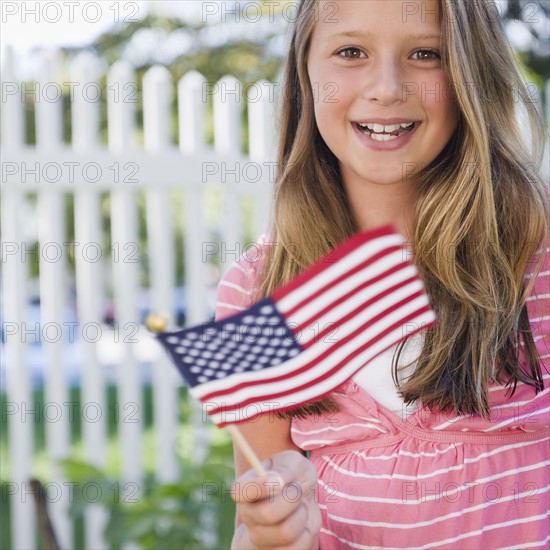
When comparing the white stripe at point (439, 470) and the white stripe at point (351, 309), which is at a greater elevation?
the white stripe at point (351, 309)

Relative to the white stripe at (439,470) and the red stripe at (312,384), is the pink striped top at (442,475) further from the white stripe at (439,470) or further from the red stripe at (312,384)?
the red stripe at (312,384)

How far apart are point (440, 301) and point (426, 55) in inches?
19.1

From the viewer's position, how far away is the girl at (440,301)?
187 cm

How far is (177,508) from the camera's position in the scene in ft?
12.6

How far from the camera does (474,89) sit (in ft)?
6.33

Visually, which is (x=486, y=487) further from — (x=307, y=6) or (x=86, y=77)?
(x=86, y=77)

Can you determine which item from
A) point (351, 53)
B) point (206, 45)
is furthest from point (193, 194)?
point (206, 45)

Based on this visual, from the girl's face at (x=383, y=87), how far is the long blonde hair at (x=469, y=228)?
0.04 metres

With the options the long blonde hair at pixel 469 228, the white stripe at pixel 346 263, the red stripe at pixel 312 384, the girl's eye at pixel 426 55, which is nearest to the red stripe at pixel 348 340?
Answer: the red stripe at pixel 312 384

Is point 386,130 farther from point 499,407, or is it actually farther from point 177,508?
point 177,508

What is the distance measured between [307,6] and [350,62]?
20 cm

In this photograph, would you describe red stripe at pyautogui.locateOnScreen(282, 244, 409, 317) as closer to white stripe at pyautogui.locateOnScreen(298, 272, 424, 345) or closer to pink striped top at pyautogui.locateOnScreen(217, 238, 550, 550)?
white stripe at pyautogui.locateOnScreen(298, 272, 424, 345)

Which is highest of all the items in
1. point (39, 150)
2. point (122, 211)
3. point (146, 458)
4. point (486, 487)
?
point (39, 150)

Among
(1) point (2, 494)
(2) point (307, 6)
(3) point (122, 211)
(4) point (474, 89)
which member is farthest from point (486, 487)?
(1) point (2, 494)
